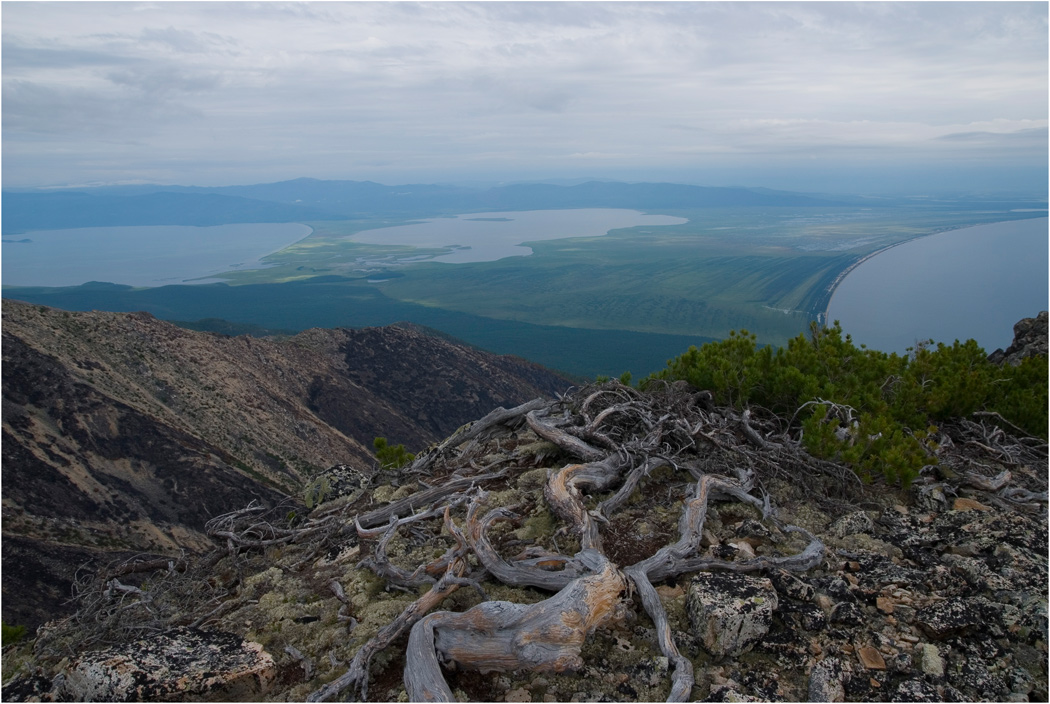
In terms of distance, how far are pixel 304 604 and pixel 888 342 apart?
321ft

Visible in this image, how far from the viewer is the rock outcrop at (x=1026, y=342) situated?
11570 millimetres

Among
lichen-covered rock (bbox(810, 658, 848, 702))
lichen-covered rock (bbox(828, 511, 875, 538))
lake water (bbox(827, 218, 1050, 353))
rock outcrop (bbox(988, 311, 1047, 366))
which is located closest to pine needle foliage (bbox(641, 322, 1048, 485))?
lichen-covered rock (bbox(828, 511, 875, 538))

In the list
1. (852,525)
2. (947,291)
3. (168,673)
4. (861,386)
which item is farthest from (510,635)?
(947,291)

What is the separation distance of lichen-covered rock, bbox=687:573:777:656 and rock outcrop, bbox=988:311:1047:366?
9.71 metres

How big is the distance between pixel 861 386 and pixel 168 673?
A: 8580 millimetres

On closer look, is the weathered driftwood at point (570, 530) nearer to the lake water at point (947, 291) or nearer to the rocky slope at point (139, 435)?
the rocky slope at point (139, 435)

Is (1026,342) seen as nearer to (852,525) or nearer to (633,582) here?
(852,525)

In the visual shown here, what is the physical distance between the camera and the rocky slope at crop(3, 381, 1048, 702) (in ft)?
14.4

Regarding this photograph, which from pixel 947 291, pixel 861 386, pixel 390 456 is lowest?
pixel 947 291

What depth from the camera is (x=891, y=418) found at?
8086 millimetres

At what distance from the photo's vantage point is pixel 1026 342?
39.9ft

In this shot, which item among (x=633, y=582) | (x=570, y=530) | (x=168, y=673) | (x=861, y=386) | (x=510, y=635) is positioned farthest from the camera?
(x=861, y=386)

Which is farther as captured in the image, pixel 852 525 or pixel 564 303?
pixel 564 303

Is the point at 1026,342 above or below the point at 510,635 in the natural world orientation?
above
